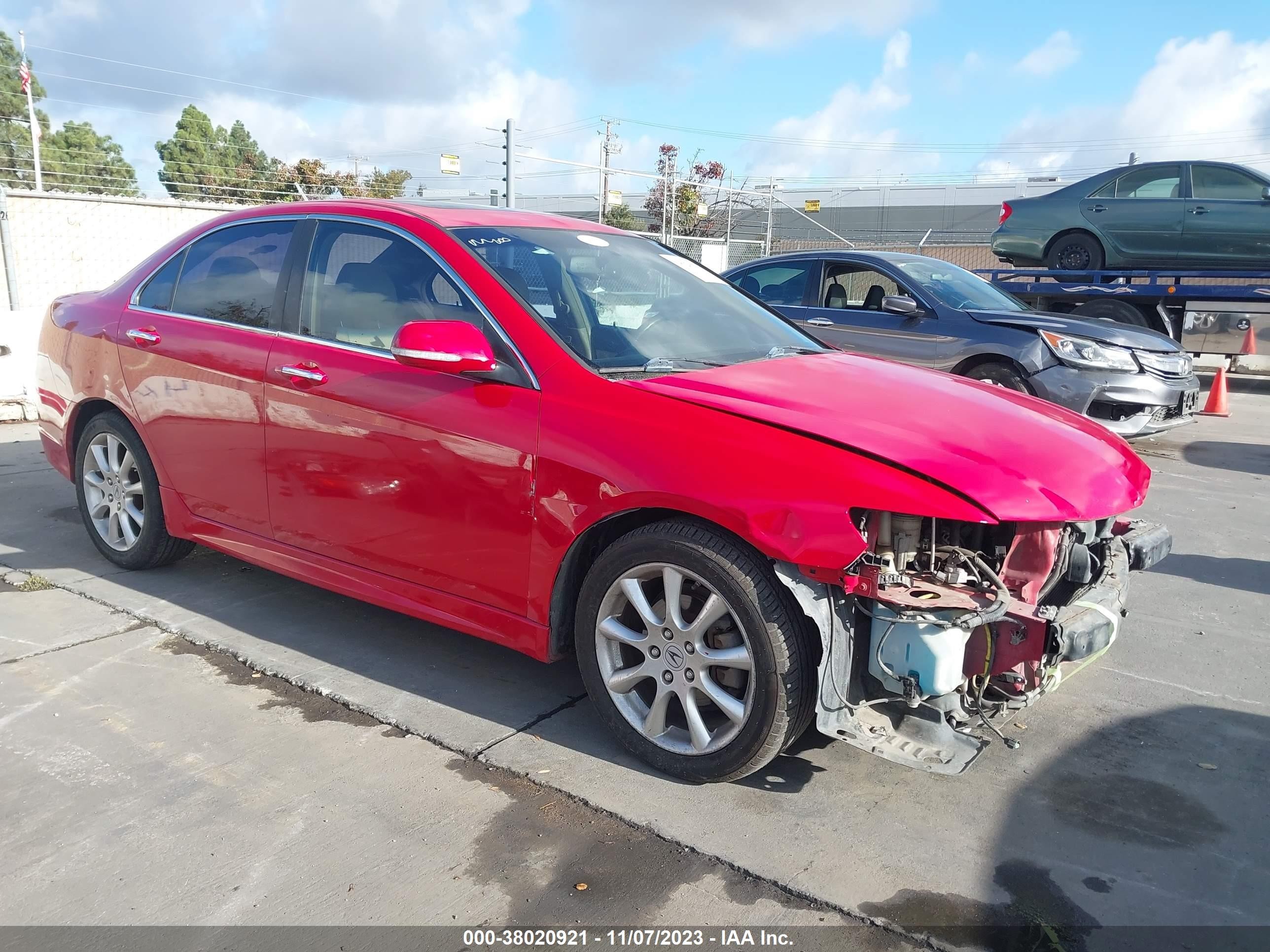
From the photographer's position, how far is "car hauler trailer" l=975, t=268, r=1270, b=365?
12.1 m

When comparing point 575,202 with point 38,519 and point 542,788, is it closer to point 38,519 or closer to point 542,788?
point 38,519

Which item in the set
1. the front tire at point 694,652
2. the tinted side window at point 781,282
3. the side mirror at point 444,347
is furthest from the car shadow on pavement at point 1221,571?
the tinted side window at point 781,282

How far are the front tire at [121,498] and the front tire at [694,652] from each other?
8.48ft

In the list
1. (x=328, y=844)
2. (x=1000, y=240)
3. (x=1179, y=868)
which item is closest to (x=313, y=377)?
(x=328, y=844)

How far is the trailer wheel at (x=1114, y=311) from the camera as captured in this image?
12055 mm

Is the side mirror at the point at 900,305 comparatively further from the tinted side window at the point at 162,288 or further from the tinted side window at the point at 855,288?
the tinted side window at the point at 162,288

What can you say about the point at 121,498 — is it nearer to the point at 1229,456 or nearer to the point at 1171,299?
the point at 1229,456

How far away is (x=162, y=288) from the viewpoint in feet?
15.1

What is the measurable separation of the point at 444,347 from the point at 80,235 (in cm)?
1520

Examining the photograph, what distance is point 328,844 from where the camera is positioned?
108 inches

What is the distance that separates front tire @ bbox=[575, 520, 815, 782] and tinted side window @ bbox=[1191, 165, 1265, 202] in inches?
454

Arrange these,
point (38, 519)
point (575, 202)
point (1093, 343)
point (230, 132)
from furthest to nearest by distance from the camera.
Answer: point (230, 132)
point (575, 202)
point (1093, 343)
point (38, 519)

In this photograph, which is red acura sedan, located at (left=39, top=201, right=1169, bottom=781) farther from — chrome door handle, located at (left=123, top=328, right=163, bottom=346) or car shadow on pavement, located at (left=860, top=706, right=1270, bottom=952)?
car shadow on pavement, located at (left=860, top=706, right=1270, bottom=952)

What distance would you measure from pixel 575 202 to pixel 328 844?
A: 34.7 metres
